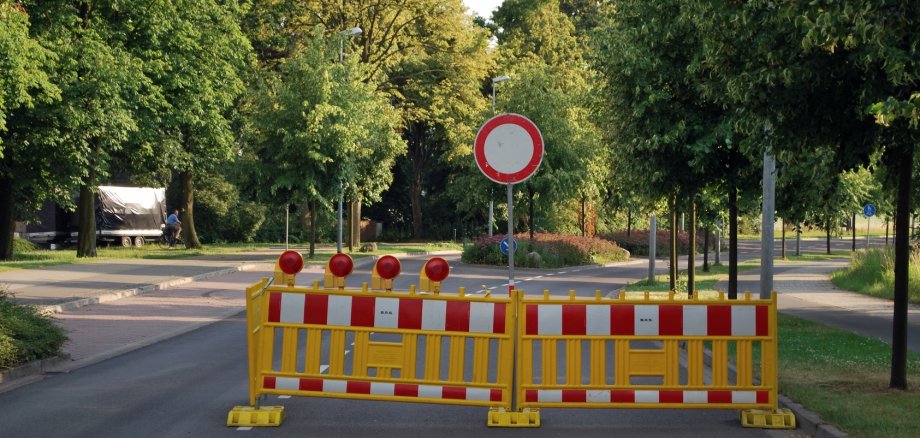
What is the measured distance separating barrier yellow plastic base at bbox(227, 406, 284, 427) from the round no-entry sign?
9.15 feet

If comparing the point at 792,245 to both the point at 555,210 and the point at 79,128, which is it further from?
the point at 79,128

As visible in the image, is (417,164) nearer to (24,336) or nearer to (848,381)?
(24,336)

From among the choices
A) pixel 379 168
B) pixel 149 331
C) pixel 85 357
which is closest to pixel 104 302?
pixel 149 331

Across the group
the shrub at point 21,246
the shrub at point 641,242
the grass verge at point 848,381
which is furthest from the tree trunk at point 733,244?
the shrub at point 641,242

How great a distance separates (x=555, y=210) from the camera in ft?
184

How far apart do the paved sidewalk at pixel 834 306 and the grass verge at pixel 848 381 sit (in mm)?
1129

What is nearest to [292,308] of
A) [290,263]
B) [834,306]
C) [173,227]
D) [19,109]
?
[290,263]

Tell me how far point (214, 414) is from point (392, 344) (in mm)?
1704

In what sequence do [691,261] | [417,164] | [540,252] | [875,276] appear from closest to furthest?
[691,261] → [875,276] → [540,252] → [417,164]

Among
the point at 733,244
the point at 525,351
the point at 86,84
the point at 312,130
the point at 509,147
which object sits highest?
the point at 86,84

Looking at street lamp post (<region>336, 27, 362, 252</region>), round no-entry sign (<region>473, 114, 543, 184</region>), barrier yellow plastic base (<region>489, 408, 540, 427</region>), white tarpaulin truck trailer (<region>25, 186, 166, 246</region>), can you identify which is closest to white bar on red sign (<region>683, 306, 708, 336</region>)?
barrier yellow plastic base (<region>489, 408, 540, 427</region>)

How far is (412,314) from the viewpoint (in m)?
8.78

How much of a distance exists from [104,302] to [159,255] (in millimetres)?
18831

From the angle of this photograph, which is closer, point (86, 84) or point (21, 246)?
point (86, 84)
